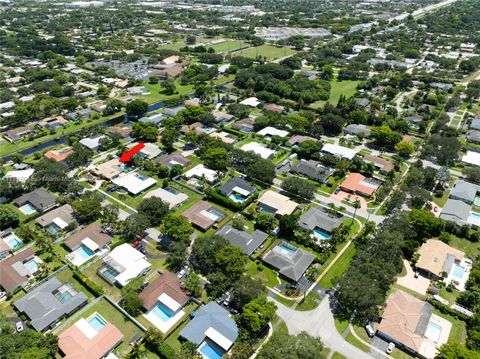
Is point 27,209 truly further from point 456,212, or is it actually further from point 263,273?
point 456,212

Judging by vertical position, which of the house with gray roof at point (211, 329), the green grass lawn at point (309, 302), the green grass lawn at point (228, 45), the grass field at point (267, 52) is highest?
the green grass lawn at point (228, 45)

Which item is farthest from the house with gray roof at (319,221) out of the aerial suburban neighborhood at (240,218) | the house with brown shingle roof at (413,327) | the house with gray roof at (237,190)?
the house with brown shingle roof at (413,327)

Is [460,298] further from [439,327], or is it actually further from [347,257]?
[347,257]

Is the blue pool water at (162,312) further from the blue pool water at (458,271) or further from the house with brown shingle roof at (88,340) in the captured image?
the blue pool water at (458,271)

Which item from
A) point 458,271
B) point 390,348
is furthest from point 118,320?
point 458,271

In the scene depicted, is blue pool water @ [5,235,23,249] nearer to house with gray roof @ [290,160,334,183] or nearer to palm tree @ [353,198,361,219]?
house with gray roof @ [290,160,334,183]

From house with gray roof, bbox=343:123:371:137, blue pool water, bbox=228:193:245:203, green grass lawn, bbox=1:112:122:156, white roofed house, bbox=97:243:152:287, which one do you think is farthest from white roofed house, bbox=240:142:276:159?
green grass lawn, bbox=1:112:122:156
